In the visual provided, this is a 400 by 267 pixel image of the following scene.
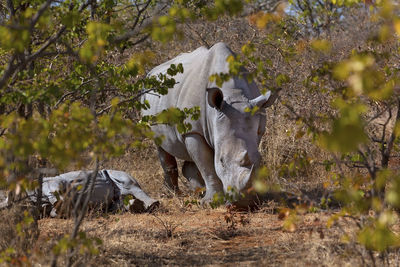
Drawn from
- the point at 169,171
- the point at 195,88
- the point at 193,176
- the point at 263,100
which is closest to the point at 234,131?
the point at 263,100

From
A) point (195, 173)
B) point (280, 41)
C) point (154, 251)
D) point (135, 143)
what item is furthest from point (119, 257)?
point (280, 41)

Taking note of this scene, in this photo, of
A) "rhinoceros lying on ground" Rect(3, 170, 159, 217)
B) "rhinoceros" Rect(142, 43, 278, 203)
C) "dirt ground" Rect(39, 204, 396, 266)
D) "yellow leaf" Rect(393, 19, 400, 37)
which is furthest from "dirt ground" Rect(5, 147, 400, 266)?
"yellow leaf" Rect(393, 19, 400, 37)

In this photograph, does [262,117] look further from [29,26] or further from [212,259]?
[29,26]

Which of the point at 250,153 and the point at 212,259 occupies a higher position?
the point at 250,153

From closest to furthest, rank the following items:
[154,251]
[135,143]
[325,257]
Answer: [135,143] → [325,257] → [154,251]

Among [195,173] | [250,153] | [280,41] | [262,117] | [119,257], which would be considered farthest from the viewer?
[280,41]

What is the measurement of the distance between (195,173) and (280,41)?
114 inches

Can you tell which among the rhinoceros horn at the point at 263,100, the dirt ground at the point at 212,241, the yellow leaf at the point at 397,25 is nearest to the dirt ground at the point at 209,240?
the dirt ground at the point at 212,241

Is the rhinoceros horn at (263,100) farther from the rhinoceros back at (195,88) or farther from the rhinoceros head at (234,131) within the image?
the rhinoceros back at (195,88)


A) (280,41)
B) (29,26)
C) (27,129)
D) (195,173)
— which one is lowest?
(195,173)

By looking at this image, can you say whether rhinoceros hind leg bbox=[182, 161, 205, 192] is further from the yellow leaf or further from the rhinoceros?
the yellow leaf

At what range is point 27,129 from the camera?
304 centimetres

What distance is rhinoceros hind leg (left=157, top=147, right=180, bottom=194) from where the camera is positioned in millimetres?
8828

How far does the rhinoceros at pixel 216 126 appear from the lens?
21.3 ft
